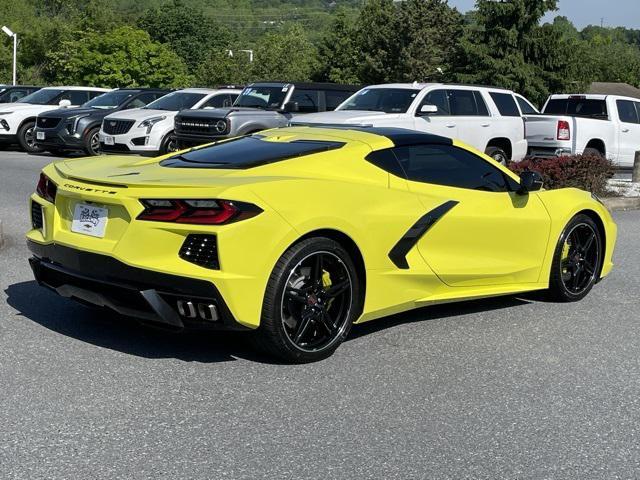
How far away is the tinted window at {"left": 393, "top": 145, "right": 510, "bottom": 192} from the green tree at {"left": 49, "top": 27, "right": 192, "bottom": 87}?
1703 inches

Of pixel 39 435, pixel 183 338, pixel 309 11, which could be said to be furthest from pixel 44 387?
pixel 309 11

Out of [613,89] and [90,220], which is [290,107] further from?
[613,89]

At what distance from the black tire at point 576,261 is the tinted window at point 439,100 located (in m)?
8.55

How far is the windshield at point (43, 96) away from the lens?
23.0 meters

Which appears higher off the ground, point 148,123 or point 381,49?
point 381,49

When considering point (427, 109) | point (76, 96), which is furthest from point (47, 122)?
point (427, 109)

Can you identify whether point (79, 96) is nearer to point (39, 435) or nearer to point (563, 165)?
point (563, 165)

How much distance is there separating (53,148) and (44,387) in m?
16.6

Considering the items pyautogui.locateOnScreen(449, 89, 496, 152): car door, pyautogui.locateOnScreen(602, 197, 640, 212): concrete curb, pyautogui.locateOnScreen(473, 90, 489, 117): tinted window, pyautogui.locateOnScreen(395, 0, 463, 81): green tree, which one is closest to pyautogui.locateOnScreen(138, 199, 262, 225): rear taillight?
pyautogui.locateOnScreen(602, 197, 640, 212): concrete curb

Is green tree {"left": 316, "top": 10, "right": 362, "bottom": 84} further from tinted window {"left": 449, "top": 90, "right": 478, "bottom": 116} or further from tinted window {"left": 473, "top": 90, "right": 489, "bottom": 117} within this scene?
tinted window {"left": 449, "top": 90, "right": 478, "bottom": 116}

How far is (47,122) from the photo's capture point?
806 inches

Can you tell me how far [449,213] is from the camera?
6027 mm

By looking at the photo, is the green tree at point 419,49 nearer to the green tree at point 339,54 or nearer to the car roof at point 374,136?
the green tree at point 339,54

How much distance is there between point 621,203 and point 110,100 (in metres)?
13.2
